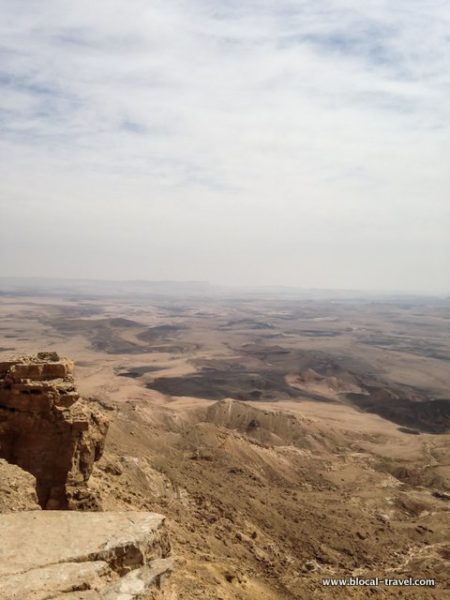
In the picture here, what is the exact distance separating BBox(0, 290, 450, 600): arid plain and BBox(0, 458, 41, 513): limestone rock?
9.86 ft

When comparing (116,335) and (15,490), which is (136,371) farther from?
(15,490)

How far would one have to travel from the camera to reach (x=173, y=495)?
17031 millimetres

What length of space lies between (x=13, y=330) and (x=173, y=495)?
9198cm

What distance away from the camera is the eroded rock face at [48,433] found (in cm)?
1070

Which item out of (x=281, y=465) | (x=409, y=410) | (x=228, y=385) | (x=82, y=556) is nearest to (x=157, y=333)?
(x=228, y=385)

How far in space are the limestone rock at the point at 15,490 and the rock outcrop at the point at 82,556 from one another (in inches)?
22.4

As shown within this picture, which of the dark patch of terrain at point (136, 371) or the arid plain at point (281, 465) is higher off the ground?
the arid plain at point (281, 465)

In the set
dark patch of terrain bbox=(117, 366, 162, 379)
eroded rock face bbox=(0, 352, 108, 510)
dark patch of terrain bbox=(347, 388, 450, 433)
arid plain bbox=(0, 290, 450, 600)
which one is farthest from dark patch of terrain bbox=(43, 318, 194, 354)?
eroded rock face bbox=(0, 352, 108, 510)

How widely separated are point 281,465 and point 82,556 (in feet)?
68.2

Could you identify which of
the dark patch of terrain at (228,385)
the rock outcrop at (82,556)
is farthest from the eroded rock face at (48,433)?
the dark patch of terrain at (228,385)

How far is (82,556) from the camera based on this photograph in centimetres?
674

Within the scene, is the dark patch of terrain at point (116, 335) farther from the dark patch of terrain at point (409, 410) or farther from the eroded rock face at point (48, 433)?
the eroded rock face at point (48, 433)

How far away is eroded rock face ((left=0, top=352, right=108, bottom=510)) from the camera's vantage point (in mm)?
10703

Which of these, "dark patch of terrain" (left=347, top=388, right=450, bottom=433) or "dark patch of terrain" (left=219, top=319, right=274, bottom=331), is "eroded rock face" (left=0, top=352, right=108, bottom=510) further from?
"dark patch of terrain" (left=219, top=319, right=274, bottom=331)
